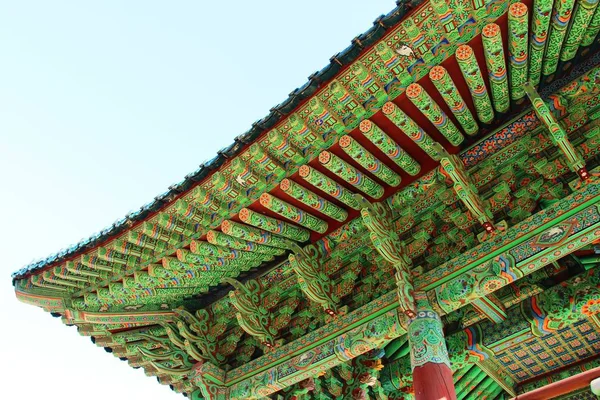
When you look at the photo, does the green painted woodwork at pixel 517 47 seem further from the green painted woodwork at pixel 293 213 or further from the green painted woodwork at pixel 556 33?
the green painted woodwork at pixel 293 213

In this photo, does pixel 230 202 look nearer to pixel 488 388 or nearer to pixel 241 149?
pixel 241 149

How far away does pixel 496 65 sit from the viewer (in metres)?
4.78

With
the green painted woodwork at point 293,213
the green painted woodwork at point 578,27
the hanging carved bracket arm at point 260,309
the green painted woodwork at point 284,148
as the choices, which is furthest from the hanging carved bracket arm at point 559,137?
the hanging carved bracket arm at point 260,309

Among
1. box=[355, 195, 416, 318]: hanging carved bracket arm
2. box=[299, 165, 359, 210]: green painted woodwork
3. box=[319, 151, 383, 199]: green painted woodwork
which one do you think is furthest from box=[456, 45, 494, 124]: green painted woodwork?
box=[299, 165, 359, 210]: green painted woodwork

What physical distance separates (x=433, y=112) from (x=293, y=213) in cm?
184

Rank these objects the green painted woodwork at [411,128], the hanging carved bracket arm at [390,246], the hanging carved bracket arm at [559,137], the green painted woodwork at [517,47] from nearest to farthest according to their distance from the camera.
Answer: the green painted woodwork at [517,47] < the hanging carved bracket arm at [559,137] < the green painted woodwork at [411,128] < the hanging carved bracket arm at [390,246]

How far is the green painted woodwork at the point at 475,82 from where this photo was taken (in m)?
4.65

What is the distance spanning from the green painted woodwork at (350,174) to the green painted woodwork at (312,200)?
1.29 feet

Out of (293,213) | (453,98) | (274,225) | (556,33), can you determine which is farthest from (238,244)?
(556,33)

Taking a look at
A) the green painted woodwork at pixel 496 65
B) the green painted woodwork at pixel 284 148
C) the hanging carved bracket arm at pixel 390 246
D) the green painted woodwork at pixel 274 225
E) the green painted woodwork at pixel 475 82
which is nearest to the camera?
the green painted woodwork at pixel 496 65

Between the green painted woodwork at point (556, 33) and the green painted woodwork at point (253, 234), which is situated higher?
the green painted woodwork at point (556, 33)

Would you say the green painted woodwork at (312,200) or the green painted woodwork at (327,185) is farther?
the green painted woodwork at (312,200)

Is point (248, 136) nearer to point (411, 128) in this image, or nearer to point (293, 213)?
point (293, 213)

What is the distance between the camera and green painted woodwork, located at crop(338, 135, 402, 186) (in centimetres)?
522
